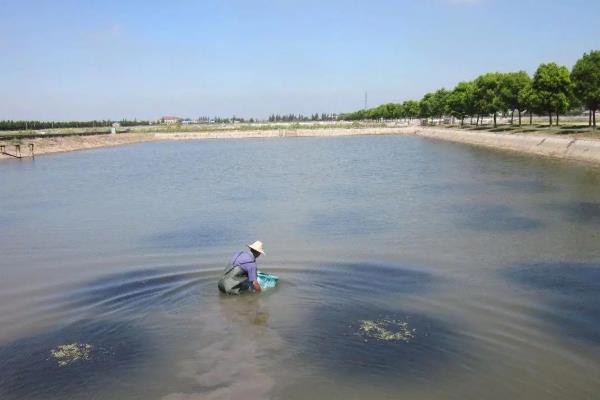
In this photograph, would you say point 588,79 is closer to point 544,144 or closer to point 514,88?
point 544,144

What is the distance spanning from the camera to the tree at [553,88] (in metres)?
59.6

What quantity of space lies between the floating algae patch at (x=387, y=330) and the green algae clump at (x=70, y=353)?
5.12m

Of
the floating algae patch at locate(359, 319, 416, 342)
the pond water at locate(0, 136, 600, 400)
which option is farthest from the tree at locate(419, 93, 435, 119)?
the floating algae patch at locate(359, 319, 416, 342)

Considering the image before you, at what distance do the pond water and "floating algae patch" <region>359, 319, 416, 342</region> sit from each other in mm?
57

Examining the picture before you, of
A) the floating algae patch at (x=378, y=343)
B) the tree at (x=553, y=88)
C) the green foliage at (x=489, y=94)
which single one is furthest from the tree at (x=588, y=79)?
the floating algae patch at (x=378, y=343)

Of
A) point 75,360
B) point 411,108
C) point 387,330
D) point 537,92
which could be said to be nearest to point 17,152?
point 537,92

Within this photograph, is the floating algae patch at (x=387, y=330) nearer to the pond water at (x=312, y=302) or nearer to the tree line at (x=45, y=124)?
the pond water at (x=312, y=302)

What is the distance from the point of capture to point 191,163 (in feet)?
183

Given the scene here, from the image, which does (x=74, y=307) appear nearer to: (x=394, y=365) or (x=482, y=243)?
(x=394, y=365)

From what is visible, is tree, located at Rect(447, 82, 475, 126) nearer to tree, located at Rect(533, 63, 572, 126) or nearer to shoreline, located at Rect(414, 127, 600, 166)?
shoreline, located at Rect(414, 127, 600, 166)

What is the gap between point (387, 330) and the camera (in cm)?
1073

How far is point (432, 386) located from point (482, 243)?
996 cm

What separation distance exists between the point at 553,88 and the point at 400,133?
211 feet

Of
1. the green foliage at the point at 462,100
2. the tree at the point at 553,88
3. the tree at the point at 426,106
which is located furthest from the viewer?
the tree at the point at 426,106
